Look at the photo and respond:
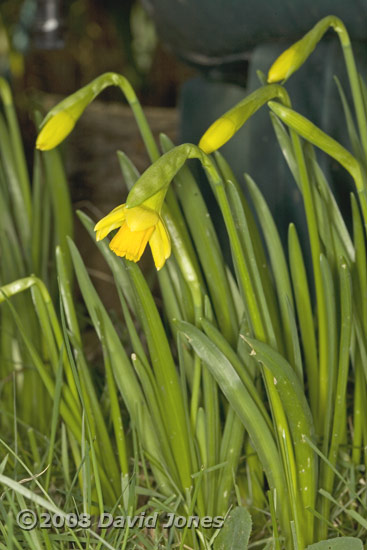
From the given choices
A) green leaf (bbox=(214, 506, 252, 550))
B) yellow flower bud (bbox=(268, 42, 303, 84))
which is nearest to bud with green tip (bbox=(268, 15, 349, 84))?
yellow flower bud (bbox=(268, 42, 303, 84))

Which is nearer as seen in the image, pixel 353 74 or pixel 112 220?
pixel 112 220

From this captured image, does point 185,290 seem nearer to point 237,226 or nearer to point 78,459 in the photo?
point 237,226

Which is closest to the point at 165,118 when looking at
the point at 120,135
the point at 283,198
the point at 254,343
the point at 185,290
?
the point at 120,135

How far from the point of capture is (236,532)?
0.52 meters

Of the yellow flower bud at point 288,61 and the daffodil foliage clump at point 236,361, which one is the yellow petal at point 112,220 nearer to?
the daffodil foliage clump at point 236,361

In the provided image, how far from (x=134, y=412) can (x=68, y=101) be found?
0.83 ft

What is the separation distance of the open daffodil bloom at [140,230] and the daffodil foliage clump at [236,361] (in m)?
0.03

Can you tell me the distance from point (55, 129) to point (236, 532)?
0.32 meters

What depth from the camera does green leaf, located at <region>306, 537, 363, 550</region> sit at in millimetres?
492

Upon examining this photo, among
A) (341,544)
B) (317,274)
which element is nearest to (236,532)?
(341,544)

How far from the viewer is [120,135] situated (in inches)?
55.4

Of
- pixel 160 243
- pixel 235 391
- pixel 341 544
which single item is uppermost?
pixel 160 243

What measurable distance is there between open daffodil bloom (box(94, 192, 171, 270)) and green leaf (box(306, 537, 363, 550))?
0.74 feet

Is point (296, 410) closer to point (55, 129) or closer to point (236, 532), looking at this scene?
point (236, 532)
